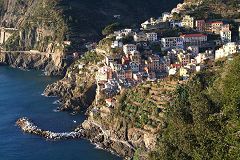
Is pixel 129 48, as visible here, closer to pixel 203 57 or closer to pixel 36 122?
pixel 203 57

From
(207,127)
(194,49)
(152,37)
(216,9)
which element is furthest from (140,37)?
(207,127)

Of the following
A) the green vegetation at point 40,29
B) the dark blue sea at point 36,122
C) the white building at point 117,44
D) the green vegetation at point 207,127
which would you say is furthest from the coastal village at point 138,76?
the green vegetation at point 40,29

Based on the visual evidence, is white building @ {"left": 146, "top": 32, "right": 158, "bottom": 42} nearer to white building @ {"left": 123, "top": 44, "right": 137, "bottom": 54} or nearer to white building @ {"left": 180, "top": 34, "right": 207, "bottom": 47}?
white building @ {"left": 180, "top": 34, "right": 207, "bottom": 47}

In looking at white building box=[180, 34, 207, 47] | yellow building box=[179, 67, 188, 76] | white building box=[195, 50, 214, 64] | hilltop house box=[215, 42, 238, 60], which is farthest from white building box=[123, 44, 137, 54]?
hilltop house box=[215, 42, 238, 60]

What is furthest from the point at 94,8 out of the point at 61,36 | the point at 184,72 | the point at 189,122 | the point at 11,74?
the point at 189,122

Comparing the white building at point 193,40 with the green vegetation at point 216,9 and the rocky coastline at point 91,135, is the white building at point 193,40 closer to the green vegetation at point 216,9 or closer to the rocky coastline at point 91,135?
the green vegetation at point 216,9

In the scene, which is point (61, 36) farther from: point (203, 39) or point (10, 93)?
point (203, 39)

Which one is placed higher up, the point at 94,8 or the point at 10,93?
the point at 94,8
